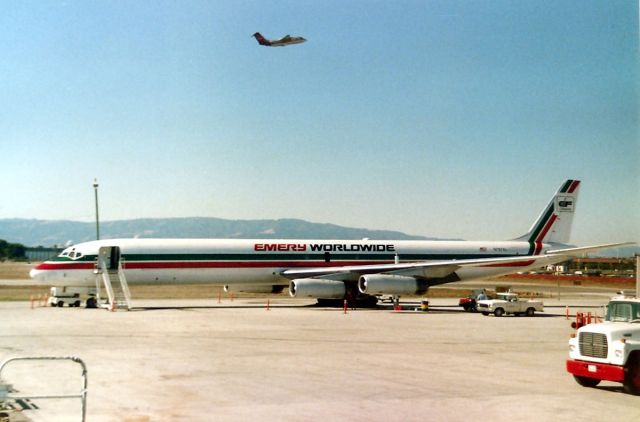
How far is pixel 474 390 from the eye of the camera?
14586 millimetres

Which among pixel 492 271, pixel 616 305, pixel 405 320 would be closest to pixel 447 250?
pixel 492 271

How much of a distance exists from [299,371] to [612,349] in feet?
23.6

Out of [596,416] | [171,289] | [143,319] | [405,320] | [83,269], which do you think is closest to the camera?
[596,416]

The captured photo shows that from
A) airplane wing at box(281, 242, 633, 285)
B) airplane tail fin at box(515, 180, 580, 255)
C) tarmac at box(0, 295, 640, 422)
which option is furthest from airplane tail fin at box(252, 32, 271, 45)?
airplane tail fin at box(515, 180, 580, 255)

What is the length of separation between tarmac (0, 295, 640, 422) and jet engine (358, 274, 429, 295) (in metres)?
8.43

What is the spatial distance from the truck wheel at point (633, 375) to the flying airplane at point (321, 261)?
2528cm

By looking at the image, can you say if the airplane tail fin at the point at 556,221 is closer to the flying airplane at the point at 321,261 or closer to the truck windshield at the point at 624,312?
the flying airplane at the point at 321,261

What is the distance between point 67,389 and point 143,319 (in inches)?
635

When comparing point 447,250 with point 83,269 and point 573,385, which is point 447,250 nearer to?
point 83,269

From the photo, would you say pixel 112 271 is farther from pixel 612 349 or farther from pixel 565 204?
pixel 565 204

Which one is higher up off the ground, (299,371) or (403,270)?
(403,270)

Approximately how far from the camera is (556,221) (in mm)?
48719

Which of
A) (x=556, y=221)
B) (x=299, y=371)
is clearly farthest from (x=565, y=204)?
(x=299, y=371)

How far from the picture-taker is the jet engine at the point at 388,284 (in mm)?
39562
